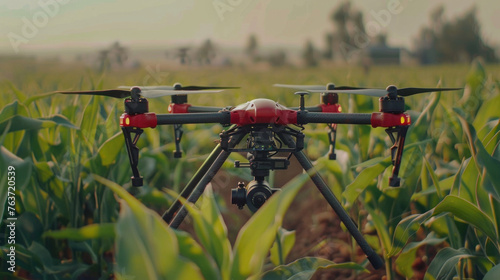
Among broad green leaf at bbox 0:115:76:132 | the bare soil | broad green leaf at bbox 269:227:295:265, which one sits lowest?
the bare soil

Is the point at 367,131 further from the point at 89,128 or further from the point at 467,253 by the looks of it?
the point at 89,128

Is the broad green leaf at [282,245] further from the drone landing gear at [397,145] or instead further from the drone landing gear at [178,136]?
the drone landing gear at [178,136]

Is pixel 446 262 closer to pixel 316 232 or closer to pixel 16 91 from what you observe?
pixel 316 232

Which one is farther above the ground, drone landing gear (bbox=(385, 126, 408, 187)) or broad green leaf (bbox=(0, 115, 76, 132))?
broad green leaf (bbox=(0, 115, 76, 132))

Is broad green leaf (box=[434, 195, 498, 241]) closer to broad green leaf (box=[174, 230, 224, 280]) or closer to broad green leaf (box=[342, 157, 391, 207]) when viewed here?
broad green leaf (box=[342, 157, 391, 207])

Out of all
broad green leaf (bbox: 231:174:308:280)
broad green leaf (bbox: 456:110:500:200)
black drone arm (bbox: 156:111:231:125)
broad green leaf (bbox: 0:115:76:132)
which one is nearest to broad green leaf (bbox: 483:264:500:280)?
broad green leaf (bbox: 456:110:500:200)

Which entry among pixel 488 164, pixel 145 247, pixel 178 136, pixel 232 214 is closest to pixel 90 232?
pixel 145 247
